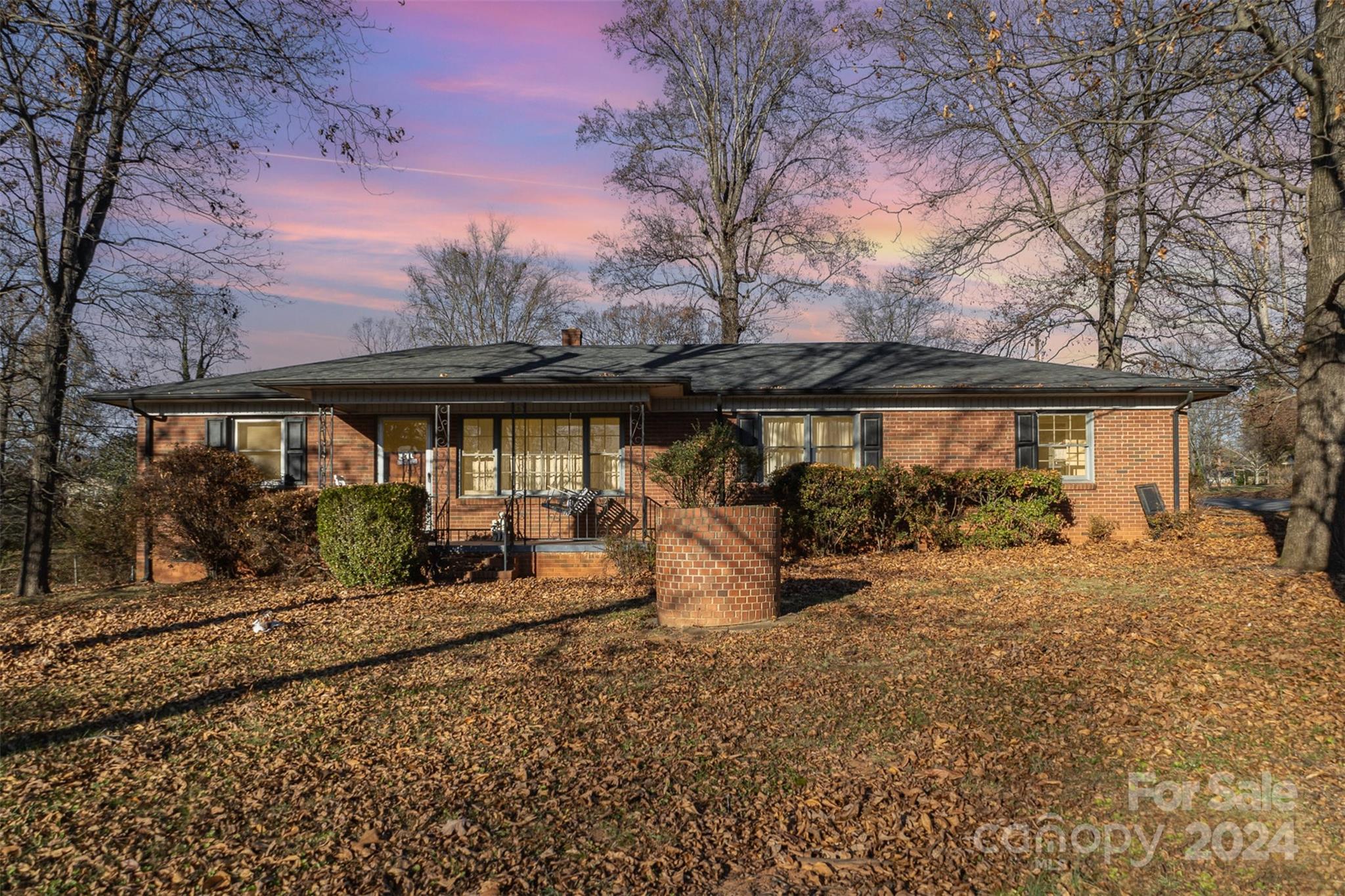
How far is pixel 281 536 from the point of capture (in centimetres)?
1202

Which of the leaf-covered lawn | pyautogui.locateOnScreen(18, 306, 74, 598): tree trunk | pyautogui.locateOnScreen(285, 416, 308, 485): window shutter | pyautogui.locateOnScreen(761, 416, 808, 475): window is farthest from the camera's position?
pyautogui.locateOnScreen(761, 416, 808, 475): window

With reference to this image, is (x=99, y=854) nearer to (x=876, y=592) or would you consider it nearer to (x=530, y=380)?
(x=876, y=592)

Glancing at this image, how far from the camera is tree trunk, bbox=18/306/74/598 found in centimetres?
1227

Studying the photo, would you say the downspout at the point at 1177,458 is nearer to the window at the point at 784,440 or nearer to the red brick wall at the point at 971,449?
the red brick wall at the point at 971,449

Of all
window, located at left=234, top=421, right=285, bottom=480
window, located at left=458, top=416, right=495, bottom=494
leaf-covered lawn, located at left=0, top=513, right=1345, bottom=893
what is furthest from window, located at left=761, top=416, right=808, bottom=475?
window, located at left=234, top=421, right=285, bottom=480

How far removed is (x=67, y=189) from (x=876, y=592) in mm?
13718

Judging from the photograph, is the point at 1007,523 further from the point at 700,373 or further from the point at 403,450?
the point at 403,450

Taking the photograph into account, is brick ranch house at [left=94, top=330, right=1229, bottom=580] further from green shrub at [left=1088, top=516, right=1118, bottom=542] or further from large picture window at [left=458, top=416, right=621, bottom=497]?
green shrub at [left=1088, top=516, right=1118, bottom=542]

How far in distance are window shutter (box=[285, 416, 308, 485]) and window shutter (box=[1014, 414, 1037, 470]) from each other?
1301cm

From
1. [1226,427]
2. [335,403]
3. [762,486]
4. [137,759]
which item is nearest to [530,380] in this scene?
[335,403]

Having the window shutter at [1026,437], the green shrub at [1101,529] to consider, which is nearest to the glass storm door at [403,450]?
the window shutter at [1026,437]

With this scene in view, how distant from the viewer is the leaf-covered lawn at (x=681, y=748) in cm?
357

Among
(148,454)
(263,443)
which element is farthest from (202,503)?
(148,454)

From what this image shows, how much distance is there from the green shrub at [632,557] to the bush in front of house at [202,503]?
18.9ft
